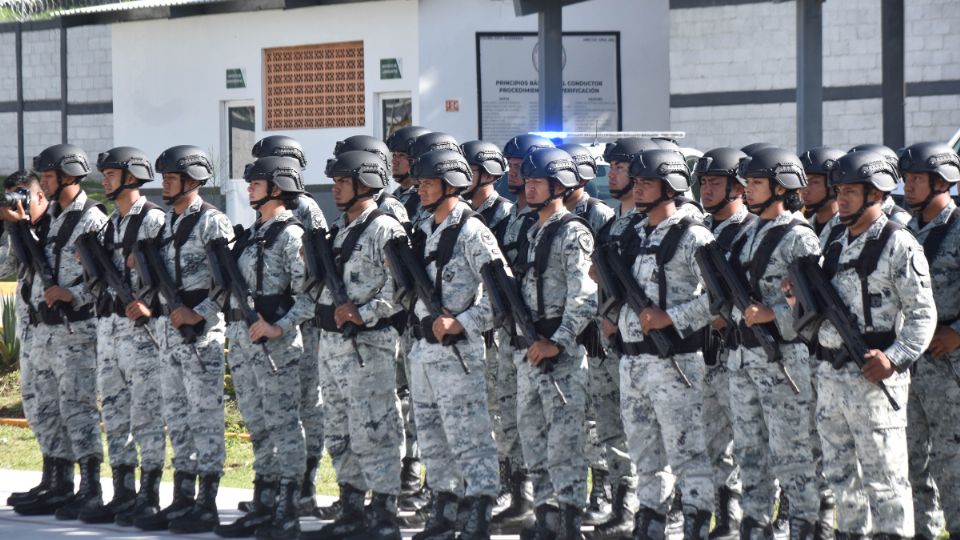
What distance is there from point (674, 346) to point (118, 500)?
3.55m

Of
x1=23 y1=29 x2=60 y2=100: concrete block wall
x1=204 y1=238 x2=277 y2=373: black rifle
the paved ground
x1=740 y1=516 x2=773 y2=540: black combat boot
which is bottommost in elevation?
the paved ground

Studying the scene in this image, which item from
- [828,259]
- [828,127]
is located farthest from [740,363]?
[828,127]

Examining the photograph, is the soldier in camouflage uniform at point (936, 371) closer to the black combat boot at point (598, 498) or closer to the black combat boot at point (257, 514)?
the black combat boot at point (598, 498)

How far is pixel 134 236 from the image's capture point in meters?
9.09

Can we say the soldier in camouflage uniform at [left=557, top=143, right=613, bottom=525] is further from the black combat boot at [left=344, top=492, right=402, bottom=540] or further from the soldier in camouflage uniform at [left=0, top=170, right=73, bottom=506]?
the soldier in camouflage uniform at [left=0, top=170, right=73, bottom=506]

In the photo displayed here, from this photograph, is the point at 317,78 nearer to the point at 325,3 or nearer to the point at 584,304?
the point at 325,3

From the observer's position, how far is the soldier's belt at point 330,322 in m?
8.27

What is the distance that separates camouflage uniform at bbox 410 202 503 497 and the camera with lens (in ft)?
9.33

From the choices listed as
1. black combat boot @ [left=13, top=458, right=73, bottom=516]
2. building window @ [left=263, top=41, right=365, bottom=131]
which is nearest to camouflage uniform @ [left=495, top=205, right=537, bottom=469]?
black combat boot @ [left=13, top=458, right=73, bottom=516]

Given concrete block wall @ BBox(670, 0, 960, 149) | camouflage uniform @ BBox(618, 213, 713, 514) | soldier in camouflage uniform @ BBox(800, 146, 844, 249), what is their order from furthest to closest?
concrete block wall @ BBox(670, 0, 960, 149) < soldier in camouflage uniform @ BBox(800, 146, 844, 249) < camouflage uniform @ BBox(618, 213, 713, 514)

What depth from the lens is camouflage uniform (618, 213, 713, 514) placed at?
290 inches

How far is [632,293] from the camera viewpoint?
748 centimetres

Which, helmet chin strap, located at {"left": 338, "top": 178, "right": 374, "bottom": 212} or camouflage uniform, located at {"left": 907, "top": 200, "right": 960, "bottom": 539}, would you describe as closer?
camouflage uniform, located at {"left": 907, "top": 200, "right": 960, "bottom": 539}

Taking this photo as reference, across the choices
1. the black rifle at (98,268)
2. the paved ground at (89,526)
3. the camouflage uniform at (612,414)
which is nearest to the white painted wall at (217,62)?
the paved ground at (89,526)
